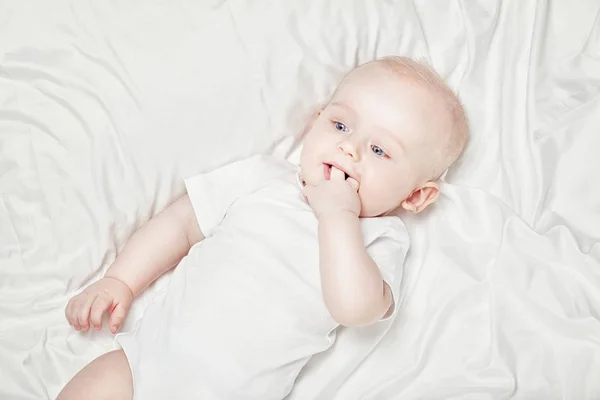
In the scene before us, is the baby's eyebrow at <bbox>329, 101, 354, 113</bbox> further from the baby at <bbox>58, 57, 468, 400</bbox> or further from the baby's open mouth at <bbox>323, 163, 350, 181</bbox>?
the baby's open mouth at <bbox>323, 163, 350, 181</bbox>

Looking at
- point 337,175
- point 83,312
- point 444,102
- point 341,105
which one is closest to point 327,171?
point 337,175

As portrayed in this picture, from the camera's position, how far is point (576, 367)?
4.83 ft

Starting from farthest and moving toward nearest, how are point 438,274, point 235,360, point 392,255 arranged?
point 438,274, point 392,255, point 235,360

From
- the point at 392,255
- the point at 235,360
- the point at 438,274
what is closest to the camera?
the point at 235,360

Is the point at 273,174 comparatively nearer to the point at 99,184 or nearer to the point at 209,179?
the point at 209,179

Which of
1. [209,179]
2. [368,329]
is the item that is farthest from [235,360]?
[209,179]

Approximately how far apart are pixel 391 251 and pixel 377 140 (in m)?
0.20

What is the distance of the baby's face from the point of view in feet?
4.79

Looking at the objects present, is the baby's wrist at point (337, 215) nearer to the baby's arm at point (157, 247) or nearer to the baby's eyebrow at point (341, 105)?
the baby's eyebrow at point (341, 105)

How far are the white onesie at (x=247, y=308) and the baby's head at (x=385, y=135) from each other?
80mm

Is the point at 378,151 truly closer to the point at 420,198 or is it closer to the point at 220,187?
the point at 420,198

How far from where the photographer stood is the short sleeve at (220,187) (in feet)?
5.13

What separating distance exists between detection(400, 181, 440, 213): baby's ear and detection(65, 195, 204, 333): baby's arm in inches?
16.2

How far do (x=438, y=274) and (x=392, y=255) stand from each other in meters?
0.15
